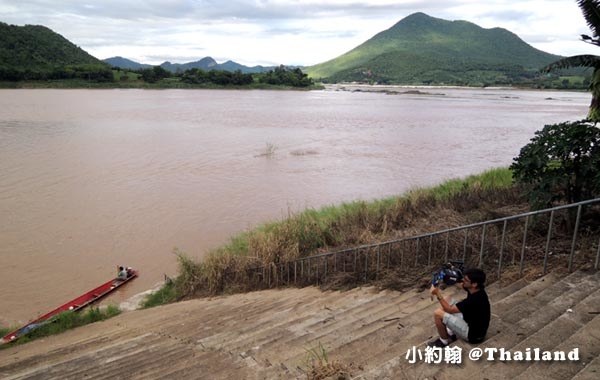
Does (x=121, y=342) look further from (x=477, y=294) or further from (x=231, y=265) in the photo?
(x=477, y=294)

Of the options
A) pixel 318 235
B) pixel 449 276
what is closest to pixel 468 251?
pixel 449 276

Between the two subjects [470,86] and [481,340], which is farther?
[470,86]

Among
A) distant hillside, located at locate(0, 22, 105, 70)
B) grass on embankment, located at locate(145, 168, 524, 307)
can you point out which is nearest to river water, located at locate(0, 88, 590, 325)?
grass on embankment, located at locate(145, 168, 524, 307)

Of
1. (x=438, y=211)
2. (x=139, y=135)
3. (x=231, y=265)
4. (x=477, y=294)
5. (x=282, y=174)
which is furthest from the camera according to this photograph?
(x=139, y=135)

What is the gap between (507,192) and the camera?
1137cm

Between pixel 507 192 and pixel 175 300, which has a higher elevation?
pixel 507 192

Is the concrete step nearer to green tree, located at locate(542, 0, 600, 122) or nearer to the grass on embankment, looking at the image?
the grass on embankment

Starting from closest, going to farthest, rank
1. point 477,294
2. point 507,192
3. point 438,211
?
point 477,294 < point 438,211 < point 507,192

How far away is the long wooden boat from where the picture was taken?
8289 millimetres

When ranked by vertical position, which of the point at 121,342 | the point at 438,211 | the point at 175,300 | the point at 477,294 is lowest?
the point at 175,300

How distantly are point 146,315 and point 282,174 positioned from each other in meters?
14.1

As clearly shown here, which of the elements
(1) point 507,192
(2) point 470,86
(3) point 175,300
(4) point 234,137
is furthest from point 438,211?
(2) point 470,86

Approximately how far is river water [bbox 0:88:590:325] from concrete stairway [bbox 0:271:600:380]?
12.9ft

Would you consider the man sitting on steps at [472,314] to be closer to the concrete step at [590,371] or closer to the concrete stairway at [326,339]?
the concrete stairway at [326,339]
